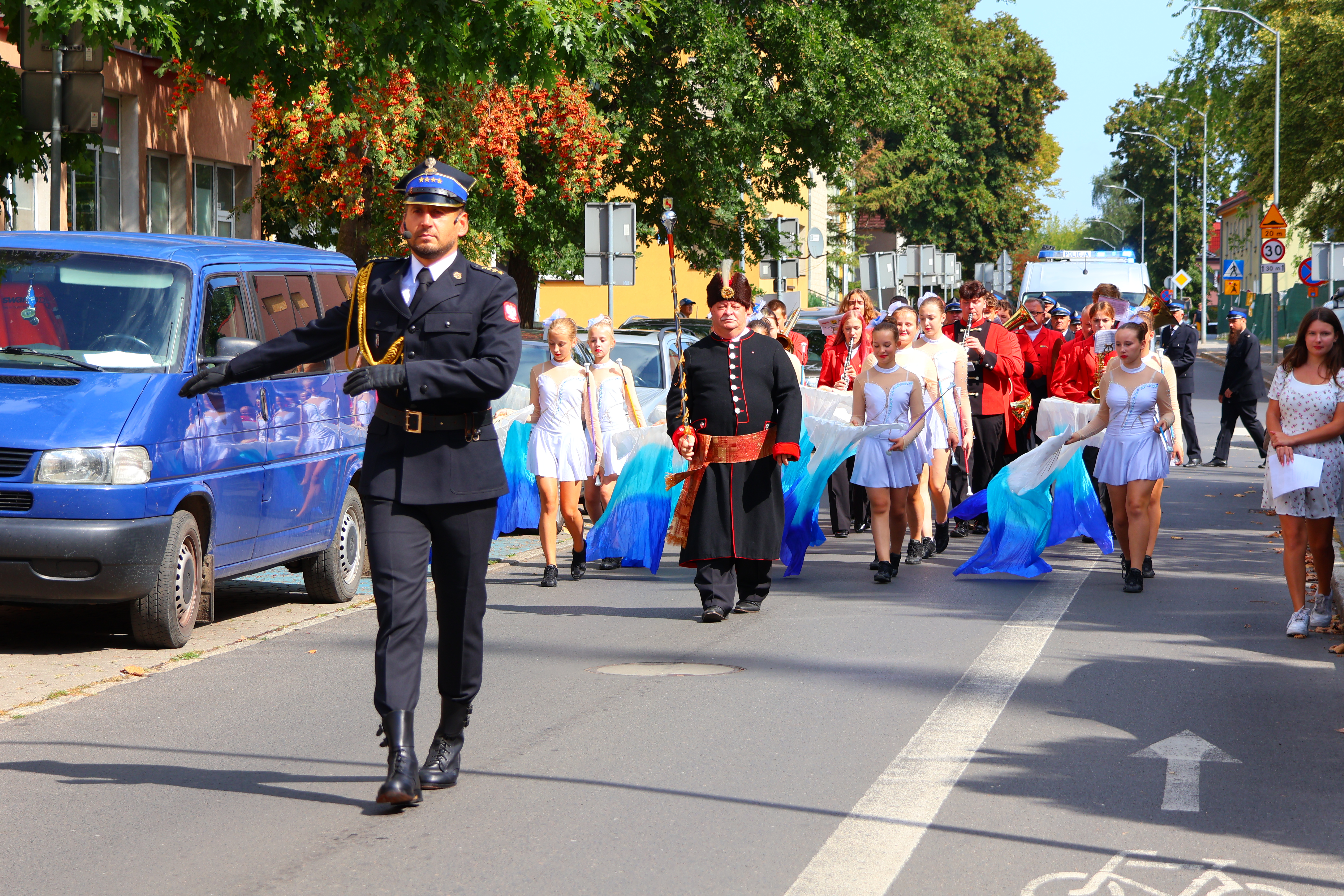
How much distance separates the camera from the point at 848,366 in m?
14.7

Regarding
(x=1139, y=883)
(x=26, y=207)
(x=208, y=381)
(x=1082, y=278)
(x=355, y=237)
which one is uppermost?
(x=26, y=207)

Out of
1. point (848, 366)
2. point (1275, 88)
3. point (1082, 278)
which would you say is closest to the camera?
point (848, 366)

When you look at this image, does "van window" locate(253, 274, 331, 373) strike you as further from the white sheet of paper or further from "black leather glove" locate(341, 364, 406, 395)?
the white sheet of paper

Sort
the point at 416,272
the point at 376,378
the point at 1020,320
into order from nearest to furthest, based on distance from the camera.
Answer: the point at 376,378 < the point at 416,272 < the point at 1020,320

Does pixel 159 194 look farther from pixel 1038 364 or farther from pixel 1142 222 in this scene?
pixel 1142 222

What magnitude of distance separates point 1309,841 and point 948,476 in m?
9.80

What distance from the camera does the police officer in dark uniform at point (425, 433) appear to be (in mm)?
5453

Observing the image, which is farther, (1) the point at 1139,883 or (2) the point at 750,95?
(2) the point at 750,95

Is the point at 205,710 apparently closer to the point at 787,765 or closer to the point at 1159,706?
the point at 787,765

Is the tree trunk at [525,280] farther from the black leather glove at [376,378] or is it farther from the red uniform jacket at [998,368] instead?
the black leather glove at [376,378]

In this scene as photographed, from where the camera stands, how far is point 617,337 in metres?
17.3

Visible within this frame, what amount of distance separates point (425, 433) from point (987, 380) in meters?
9.39

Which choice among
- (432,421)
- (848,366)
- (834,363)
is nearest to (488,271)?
Result: (432,421)

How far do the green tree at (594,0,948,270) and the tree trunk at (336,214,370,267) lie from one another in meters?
5.93
